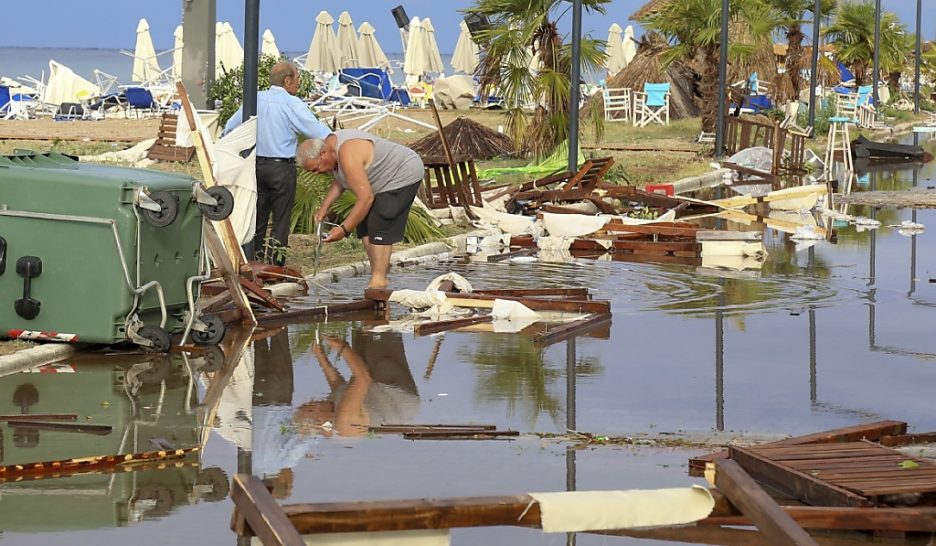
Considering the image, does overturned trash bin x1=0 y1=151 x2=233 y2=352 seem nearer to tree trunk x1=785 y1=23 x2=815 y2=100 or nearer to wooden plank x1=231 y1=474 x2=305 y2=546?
wooden plank x1=231 y1=474 x2=305 y2=546

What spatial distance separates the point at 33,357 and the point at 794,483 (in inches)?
191

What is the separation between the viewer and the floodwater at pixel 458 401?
258 inches

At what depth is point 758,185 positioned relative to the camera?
998 inches

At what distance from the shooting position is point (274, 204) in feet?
44.1

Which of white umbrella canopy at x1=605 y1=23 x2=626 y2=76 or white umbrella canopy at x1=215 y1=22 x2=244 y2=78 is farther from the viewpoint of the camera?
white umbrella canopy at x1=605 y1=23 x2=626 y2=76

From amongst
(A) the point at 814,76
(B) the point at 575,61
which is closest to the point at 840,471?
(B) the point at 575,61

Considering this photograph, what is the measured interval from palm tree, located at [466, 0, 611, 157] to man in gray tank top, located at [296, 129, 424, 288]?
12812mm

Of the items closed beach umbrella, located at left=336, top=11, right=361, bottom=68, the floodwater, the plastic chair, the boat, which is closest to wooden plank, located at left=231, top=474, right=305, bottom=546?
the floodwater

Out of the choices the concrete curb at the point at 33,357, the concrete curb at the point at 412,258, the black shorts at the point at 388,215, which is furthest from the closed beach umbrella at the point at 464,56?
the concrete curb at the point at 33,357

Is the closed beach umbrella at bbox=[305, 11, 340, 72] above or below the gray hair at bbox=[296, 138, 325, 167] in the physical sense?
above

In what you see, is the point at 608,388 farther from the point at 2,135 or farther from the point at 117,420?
the point at 2,135

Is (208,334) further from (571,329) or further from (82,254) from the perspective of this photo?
(571,329)

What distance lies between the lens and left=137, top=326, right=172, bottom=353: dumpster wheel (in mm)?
9602

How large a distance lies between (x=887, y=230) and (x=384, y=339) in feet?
33.8
